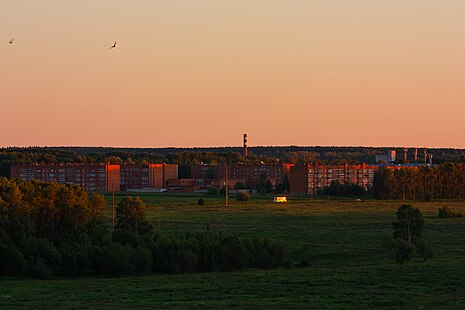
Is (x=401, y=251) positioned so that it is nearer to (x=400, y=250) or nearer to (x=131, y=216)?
(x=400, y=250)

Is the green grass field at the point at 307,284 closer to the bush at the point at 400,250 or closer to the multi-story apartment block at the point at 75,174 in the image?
the bush at the point at 400,250

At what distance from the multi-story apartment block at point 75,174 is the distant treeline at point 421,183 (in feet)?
164

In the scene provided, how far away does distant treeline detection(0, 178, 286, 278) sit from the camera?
158 feet

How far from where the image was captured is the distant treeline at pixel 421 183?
130 meters

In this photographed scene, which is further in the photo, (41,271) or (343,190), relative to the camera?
(343,190)

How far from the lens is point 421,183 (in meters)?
133

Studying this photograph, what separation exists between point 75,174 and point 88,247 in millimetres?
116167

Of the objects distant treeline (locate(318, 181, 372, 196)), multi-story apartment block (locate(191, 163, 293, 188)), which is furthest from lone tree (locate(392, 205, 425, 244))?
multi-story apartment block (locate(191, 163, 293, 188))

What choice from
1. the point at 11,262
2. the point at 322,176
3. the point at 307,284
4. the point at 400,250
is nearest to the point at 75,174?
the point at 322,176

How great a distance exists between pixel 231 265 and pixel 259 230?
24.2 meters

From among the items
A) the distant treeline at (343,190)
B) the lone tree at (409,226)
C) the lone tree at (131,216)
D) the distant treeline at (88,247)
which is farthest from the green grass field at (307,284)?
the distant treeline at (343,190)

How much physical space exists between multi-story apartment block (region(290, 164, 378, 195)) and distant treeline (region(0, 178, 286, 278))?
95.4 m

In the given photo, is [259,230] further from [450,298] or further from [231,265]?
[450,298]

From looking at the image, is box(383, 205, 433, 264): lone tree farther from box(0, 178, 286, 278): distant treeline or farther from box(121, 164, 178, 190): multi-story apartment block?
box(121, 164, 178, 190): multi-story apartment block
